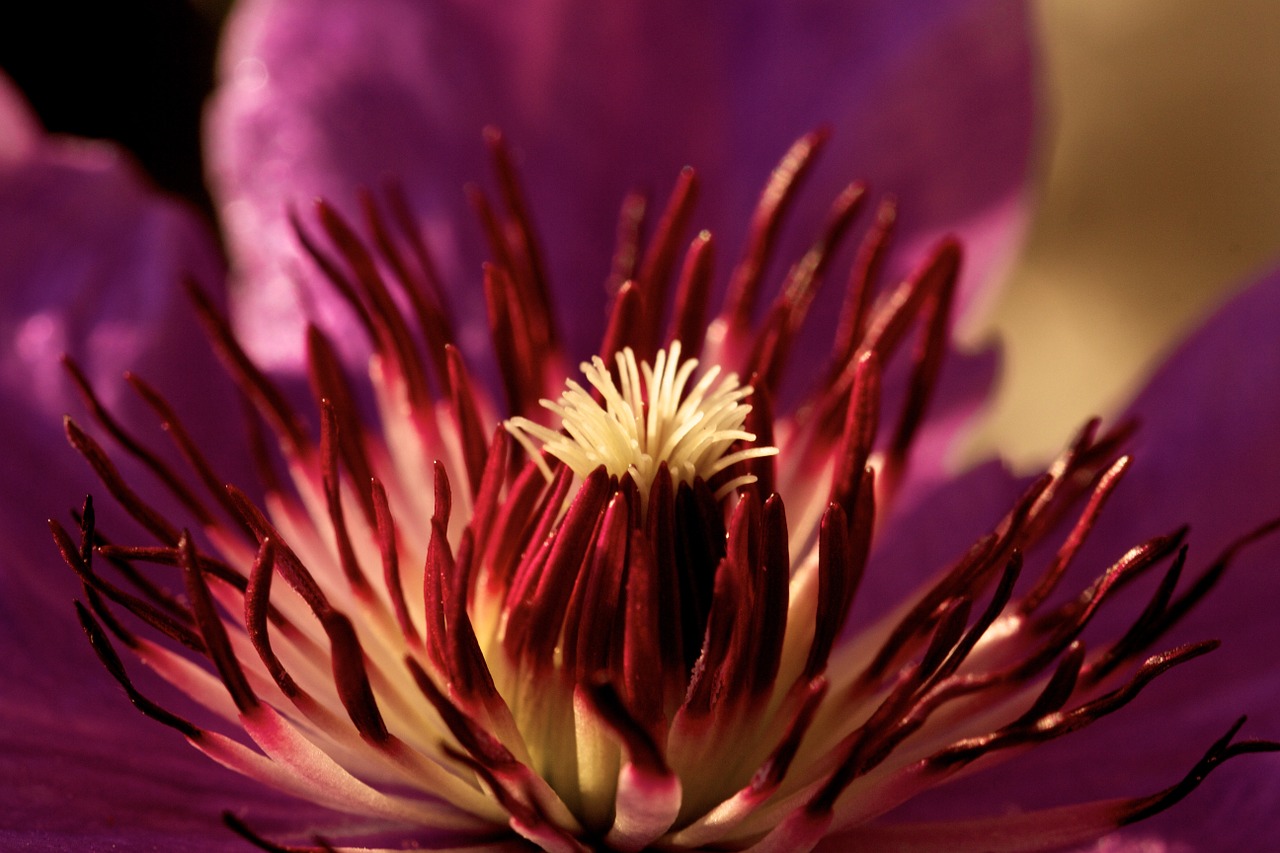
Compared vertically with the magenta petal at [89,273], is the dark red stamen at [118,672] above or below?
below

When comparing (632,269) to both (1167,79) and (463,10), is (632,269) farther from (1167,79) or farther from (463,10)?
(1167,79)

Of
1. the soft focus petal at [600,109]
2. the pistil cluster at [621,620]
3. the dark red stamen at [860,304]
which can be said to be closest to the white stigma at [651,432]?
the pistil cluster at [621,620]

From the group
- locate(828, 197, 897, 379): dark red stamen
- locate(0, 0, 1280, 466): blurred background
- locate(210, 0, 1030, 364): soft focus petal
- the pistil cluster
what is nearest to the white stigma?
the pistil cluster

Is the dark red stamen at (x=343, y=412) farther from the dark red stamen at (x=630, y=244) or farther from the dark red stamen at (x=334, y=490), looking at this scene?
the dark red stamen at (x=630, y=244)

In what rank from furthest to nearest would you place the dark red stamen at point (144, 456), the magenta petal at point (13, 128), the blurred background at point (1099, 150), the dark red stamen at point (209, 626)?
the blurred background at point (1099, 150), the magenta petal at point (13, 128), the dark red stamen at point (144, 456), the dark red stamen at point (209, 626)

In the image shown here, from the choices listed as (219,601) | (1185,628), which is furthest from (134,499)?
(1185,628)

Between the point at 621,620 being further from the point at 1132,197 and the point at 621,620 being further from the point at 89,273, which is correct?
the point at 1132,197

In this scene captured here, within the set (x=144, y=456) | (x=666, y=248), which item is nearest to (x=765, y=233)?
(x=666, y=248)
